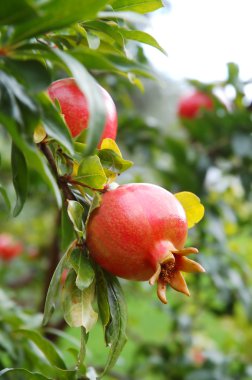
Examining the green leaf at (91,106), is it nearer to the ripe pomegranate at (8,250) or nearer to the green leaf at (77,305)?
the green leaf at (77,305)

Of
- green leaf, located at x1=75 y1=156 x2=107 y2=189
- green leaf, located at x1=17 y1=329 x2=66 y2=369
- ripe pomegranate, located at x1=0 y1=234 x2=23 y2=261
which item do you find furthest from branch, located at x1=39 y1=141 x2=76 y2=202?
ripe pomegranate, located at x1=0 y1=234 x2=23 y2=261

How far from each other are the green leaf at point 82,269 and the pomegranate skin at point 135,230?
0.01 meters

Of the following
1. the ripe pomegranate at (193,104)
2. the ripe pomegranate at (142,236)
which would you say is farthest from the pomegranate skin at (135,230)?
the ripe pomegranate at (193,104)

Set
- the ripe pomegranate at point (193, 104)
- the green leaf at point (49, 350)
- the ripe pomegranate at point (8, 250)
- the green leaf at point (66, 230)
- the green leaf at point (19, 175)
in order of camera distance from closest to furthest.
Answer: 1. the green leaf at point (19, 175)
2. the green leaf at point (66, 230)
3. the green leaf at point (49, 350)
4. the ripe pomegranate at point (193, 104)
5. the ripe pomegranate at point (8, 250)

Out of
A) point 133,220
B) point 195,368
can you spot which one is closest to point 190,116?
point 195,368

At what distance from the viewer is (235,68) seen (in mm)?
1273

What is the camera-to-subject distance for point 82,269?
515mm

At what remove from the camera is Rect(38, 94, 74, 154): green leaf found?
450 millimetres

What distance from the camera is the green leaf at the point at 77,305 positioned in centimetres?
52

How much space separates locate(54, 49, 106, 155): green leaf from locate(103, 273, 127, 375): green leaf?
198mm

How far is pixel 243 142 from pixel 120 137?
0.37 meters

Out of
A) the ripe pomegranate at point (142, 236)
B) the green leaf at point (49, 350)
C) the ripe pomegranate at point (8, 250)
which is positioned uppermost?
the ripe pomegranate at point (142, 236)

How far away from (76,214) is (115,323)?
0.10 meters

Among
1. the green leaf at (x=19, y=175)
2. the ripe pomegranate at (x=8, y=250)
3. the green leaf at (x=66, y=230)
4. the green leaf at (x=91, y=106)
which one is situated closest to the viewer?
the green leaf at (x=91, y=106)
